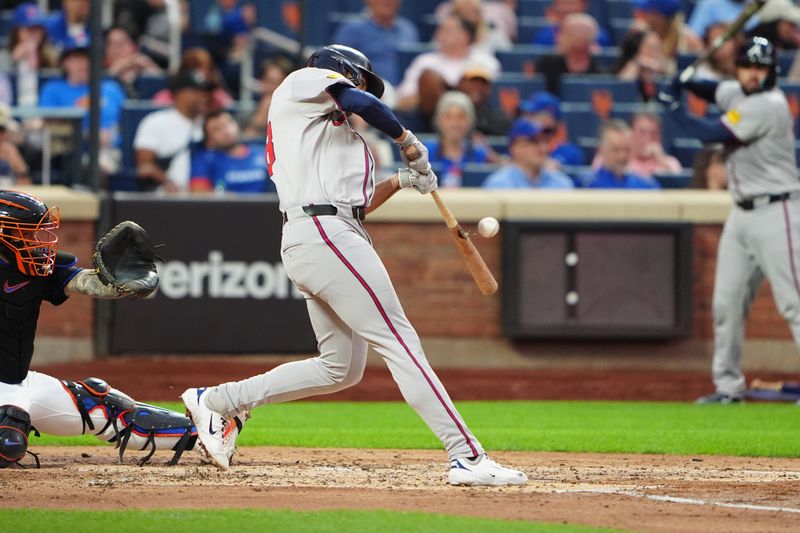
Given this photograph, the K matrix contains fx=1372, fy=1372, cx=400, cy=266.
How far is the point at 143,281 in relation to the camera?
5715 millimetres

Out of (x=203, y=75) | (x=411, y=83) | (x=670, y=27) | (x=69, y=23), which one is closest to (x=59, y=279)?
(x=203, y=75)

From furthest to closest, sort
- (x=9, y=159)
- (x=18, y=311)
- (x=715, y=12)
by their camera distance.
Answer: (x=715, y=12) < (x=9, y=159) < (x=18, y=311)

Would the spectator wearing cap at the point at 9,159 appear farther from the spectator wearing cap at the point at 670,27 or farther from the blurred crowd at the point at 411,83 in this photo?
the spectator wearing cap at the point at 670,27

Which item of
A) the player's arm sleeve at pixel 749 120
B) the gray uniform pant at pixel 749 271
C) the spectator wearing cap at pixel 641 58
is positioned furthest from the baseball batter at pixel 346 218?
the spectator wearing cap at pixel 641 58

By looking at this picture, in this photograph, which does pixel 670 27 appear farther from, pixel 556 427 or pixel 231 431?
pixel 231 431

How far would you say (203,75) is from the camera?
12.3 m

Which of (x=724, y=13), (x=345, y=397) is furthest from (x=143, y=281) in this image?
(x=724, y=13)

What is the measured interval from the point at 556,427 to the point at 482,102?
16.6 ft

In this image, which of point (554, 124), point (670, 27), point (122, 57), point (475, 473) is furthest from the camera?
point (670, 27)

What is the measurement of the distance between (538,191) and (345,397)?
98.7 inches

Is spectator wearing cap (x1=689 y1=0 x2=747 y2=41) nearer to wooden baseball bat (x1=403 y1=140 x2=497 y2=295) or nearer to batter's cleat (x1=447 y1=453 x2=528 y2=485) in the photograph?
wooden baseball bat (x1=403 y1=140 x2=497 y2=295)

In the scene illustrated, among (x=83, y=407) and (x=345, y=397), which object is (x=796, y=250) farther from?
(x=83, y=407)

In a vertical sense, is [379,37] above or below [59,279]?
above

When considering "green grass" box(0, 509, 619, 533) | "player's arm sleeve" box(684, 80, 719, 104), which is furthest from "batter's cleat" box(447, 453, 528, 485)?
"player's arm sleeve" box(684, 80, 719, 104)
